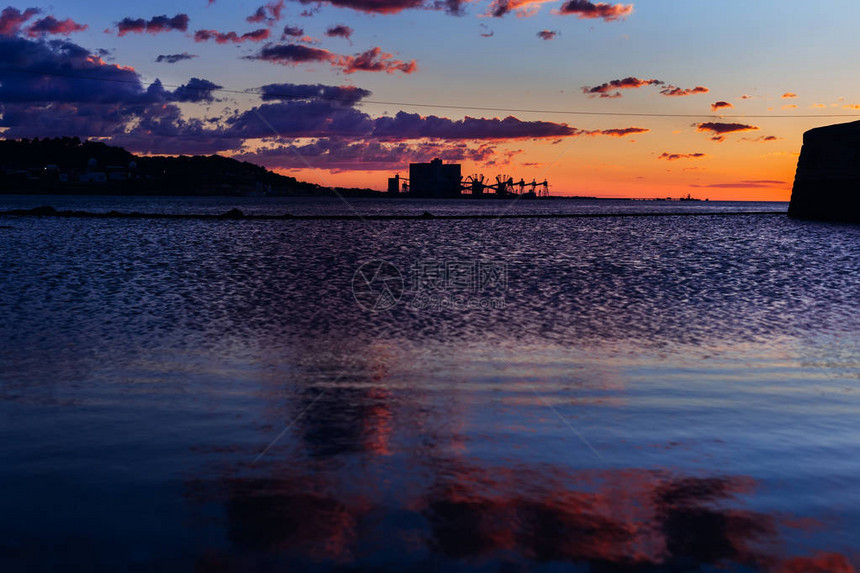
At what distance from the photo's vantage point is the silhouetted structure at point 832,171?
265 ft

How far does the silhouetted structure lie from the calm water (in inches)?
2959

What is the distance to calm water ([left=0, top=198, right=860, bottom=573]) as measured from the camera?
480 centimetres

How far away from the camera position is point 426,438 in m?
7.26

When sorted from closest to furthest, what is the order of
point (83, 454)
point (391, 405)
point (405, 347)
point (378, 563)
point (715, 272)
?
1. point (378, 563)
2. point (83, 454)
3. point (391, 405)
4. point (405, 347)
5. point (715, 272)

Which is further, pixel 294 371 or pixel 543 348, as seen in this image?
pixel 543 348

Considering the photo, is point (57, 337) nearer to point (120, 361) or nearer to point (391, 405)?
point (120, 361)

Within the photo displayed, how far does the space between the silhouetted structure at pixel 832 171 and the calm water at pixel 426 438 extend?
75.2 metres

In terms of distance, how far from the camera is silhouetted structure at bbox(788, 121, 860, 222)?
8075 cm

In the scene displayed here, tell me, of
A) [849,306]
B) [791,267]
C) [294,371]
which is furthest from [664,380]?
[791,267]

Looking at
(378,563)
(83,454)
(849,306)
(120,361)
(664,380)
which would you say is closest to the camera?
(378,563)

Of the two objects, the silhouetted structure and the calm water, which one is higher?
the silhouetted structure

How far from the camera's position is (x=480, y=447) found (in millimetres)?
6957

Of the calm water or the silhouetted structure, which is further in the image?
the silhouetted structure

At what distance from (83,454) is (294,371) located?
15.1 ft
